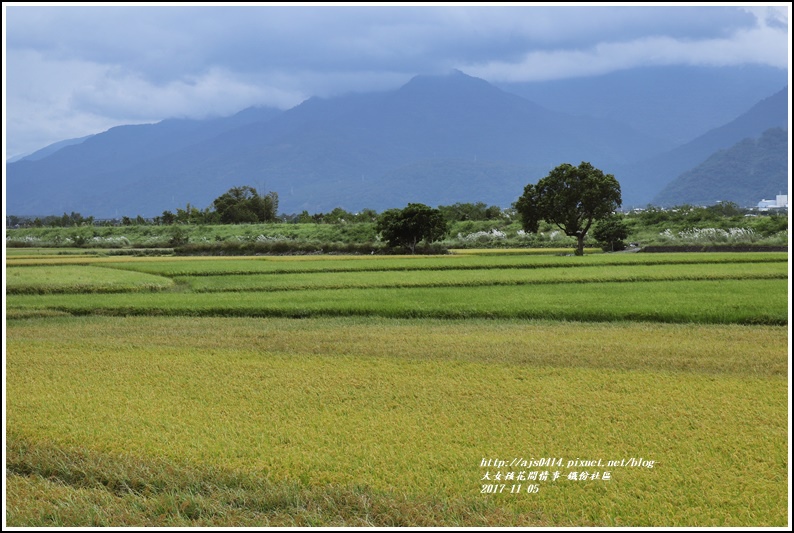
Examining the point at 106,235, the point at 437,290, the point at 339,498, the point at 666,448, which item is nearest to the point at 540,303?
the point at 437,290

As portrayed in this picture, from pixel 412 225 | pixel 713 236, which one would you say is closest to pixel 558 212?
pixel 412 225

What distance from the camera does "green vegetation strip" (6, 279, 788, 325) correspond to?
1692cm

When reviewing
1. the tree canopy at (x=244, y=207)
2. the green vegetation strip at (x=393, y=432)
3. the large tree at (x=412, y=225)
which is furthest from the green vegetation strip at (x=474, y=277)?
the tree canopy at (x=244, y=207)

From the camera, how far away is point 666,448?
20.7 ft

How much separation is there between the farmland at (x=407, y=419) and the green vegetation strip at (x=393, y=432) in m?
0.02

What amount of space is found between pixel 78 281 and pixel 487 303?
14824 mm

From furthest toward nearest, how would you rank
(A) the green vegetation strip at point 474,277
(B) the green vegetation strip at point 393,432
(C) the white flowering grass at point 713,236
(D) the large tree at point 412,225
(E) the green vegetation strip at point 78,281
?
(C) the white flowering grass at point 713,236, (D) the large tree at point 412,225, (A) the green vegetation strip at point 474,277, (E) the green vegetation strip at point 78,281, (B) the green vegetation strip at point 393,432

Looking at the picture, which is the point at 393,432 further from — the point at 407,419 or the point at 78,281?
the point at 78,281

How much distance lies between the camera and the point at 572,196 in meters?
38.0

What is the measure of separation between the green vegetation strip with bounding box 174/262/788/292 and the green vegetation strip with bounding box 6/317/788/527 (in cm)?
1166

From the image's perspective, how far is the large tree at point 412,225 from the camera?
43.4 m

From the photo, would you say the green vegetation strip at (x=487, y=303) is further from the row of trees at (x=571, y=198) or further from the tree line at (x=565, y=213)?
the tree line at (x=565, y=213)

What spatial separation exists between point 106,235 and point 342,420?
6411 centimetres

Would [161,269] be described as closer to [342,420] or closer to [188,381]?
[188,381]
